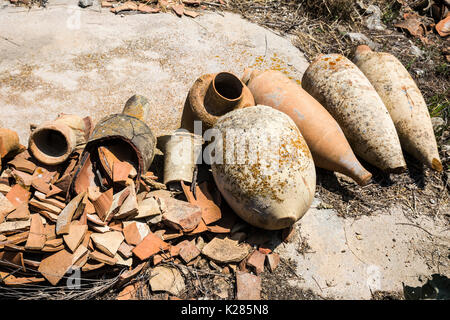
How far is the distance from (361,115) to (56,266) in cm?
329

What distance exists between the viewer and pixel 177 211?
3.02 meters

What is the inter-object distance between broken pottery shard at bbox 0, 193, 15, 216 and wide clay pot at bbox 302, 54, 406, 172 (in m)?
3.30

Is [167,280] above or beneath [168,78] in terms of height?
beneath

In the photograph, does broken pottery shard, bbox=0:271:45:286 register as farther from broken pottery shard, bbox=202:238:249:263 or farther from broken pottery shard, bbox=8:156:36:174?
broken pottery shard, bbox=202:238:249:263

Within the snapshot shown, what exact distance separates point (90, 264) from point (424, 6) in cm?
738

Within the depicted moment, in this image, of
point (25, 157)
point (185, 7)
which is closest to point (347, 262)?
point (25, 157)

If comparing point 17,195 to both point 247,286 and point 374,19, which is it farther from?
point 374,19

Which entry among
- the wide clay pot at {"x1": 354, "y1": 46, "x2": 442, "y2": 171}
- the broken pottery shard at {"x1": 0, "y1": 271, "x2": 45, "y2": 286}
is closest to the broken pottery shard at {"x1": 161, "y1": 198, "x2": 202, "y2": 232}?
the broken pottery shard at {"x1": 0, "y1": 271, "x2": 45, "y2": 286}

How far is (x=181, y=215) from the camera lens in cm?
298

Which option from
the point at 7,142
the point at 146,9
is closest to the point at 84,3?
the point at 146,9

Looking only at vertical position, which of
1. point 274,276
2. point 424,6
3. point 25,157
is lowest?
point 274,276

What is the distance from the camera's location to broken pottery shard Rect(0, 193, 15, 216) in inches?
109

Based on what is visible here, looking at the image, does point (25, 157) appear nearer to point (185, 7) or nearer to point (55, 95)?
point (55, 95)

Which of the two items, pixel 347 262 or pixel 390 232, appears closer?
pixel 347 262
